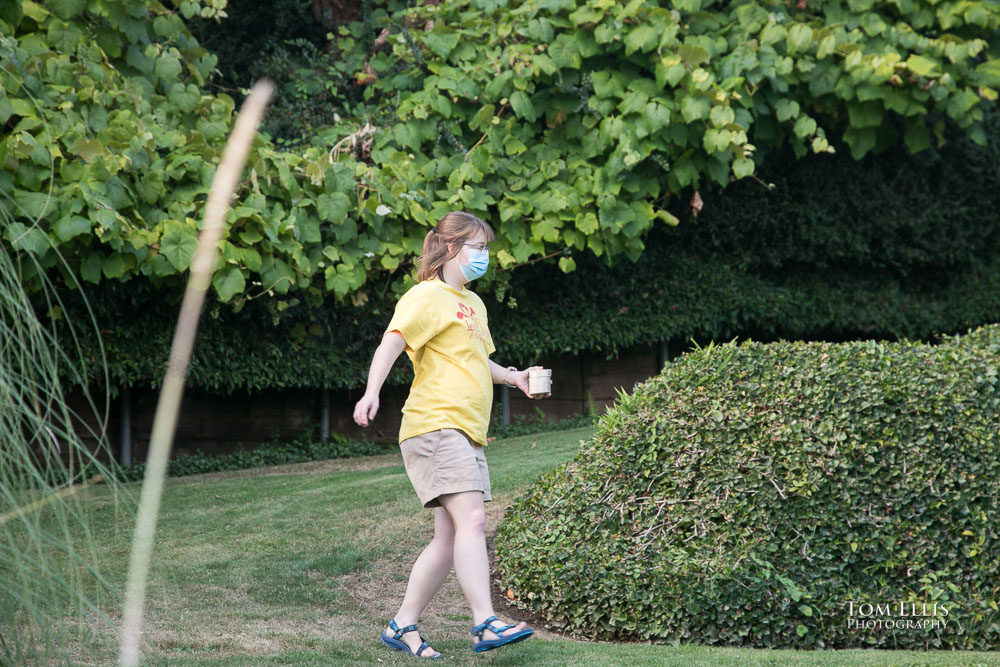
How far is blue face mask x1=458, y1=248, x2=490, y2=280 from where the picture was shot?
3633 mm

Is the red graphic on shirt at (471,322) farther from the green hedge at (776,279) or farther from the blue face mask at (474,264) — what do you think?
the green hedge at (776,279)

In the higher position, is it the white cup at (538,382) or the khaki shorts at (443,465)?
the white cup at (538,382)

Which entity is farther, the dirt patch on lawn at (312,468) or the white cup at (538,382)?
the dirt patch on lawn at (312,468)

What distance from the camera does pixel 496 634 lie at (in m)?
3.28

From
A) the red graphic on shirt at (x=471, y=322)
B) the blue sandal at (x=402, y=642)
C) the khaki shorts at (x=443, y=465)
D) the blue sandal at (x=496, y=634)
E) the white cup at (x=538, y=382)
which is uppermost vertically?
the red graphic on shirt at (x=471, y=322)

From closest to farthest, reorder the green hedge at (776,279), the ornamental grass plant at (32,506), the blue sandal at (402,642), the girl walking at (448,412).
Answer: the ornamental grass plant at (32,506) < the girl walking at (448,412) < the blue sandal at (402,642) < the green hedge at (776,279)

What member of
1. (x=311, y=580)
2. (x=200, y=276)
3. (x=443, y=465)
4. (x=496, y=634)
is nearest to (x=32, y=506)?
(x=443, y=465)

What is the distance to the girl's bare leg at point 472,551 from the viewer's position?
3352 millimetres

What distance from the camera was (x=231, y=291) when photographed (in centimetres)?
647

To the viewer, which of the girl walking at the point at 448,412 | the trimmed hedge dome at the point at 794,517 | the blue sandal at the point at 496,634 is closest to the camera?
the blue sandal at the point at 496,634

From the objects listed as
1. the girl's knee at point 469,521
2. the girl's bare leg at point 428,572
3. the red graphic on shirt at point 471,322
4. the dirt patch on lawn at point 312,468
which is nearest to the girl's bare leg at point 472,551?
the girl's knee at point 469,521

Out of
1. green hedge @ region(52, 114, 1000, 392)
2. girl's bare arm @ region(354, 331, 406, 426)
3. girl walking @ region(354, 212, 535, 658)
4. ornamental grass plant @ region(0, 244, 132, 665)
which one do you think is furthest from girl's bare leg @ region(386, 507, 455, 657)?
green hedge @ region(52, 114, 1000, 392)

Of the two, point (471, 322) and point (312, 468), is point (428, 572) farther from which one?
point (312, 468)

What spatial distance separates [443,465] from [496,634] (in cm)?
58
